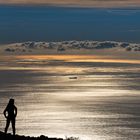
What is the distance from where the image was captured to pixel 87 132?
9300 centimetres

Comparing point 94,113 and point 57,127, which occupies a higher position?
point 94,113

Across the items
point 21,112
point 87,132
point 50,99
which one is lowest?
point 87,132

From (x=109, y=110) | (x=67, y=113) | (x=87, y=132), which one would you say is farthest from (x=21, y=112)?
(x=87, y=132)

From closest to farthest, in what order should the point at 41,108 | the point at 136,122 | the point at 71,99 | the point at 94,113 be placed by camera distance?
the point at 136,122
the point at 94,113
the point at 41,108
the point at 71,99

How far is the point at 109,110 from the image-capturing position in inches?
5034

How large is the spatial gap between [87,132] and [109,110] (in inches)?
1404

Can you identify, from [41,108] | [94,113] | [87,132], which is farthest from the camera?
[41,108]

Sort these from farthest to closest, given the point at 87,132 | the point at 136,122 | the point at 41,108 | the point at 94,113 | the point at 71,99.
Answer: the point at 71,99 < the point at 41,108 < the point at 94,113 < the point at 136,122 < the point at 87,132

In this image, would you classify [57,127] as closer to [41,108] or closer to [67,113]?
[67,113]

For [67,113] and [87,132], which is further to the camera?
[67,113]

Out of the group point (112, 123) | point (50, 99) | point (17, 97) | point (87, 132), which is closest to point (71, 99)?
point (50, 99)

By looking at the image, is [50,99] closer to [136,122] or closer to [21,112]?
[21,112]

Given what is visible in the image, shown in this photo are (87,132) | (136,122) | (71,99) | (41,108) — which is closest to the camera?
(87,132)

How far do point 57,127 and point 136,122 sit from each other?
683 inches
